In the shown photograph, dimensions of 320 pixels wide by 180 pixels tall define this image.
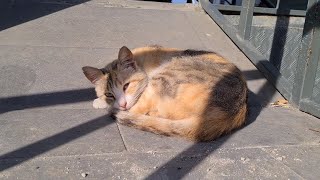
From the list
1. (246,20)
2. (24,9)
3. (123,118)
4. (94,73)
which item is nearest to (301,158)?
(123,118)

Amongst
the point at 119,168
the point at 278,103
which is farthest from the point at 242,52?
the point at 119,168

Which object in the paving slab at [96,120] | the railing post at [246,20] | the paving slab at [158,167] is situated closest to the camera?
the paving slab at [158,167]

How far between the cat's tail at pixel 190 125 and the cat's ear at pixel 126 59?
0.59 m

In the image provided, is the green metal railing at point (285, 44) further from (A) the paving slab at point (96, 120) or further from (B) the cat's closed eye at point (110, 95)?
(B) the cat's closed eye at point (110, 95)

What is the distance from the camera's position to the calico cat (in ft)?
11.5

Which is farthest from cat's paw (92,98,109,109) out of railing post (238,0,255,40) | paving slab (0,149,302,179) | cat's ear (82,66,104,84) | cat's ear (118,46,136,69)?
railing post (238,0,255,40)

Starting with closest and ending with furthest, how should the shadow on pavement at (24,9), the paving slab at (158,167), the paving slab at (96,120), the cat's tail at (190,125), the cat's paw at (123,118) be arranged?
the paving slab at (158,167)
the paving slab at (96,120)
the cat's tail at (190,125)
the cat's paw at (123,118)
the shadow on pavement at (24,9)

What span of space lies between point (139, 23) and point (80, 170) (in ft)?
12.0

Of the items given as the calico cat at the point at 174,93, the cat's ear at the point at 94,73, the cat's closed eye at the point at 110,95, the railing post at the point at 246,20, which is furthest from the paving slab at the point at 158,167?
the railing post at the point at 246,20

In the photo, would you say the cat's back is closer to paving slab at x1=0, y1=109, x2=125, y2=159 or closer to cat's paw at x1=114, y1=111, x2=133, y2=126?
cat's paw at x1=114, y1=111, x2=133, y2=126

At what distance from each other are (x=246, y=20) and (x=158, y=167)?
3.56 m

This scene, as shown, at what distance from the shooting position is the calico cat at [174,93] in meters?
3.49

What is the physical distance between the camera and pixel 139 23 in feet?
20.3

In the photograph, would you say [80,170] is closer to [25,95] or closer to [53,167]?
[53,167]
